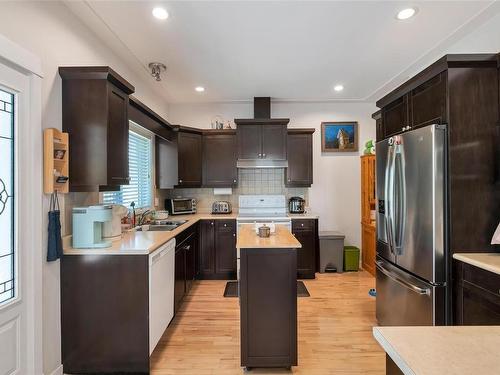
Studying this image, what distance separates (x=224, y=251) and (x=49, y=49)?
3.10m

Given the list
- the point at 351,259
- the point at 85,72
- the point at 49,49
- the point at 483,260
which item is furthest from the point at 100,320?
the point at 351,259

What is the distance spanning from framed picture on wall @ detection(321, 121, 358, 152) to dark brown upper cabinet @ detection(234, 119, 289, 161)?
2.75ft

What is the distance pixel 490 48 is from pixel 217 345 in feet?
11.5

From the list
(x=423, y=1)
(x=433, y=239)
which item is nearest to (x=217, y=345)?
(x=433, y=239)

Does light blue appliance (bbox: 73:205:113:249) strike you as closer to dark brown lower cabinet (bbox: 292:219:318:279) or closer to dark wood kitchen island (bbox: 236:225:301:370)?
dark wood kitchen island (bbox: 236:225:301:370)

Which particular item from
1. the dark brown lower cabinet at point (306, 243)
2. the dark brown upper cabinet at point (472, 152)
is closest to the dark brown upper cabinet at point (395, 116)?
the dark brown upper cabinet at point (472, 152)

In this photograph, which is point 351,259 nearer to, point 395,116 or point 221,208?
point 221,208

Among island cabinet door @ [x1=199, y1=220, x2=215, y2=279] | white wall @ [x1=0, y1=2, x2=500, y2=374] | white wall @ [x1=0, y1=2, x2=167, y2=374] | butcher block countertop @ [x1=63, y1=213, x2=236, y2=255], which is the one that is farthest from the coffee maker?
white wall @ [x1=0, y1=2, x2=167, y2=374]

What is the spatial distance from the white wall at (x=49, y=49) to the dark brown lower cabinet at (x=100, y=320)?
8cm

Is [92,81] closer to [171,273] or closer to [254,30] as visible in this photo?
[254,30]

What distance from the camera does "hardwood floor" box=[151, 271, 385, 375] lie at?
2.09 meters

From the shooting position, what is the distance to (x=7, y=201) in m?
1.62

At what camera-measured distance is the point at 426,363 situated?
715 mm

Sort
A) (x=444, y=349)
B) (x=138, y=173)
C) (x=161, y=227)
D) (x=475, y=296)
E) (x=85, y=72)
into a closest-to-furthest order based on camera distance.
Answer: (x=444, y=349) → (x=475, y=296) → (x=85, y=72) → (x=161, y=227) → (x=138, y=173)
